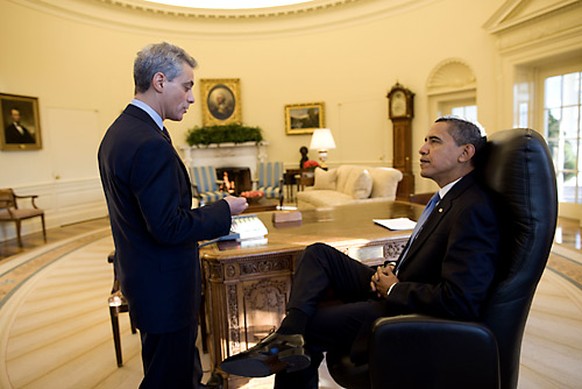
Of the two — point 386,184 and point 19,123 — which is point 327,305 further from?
point 19,123

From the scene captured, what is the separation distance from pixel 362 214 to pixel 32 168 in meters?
6.80

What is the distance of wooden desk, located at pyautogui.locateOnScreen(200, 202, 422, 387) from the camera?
84.5 inches

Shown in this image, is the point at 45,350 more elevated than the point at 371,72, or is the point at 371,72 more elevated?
the point at 371,72

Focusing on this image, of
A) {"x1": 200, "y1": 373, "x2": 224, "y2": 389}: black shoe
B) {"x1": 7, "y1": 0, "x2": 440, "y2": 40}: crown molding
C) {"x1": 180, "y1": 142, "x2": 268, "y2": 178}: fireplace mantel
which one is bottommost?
{"x1": 200, "y1": 373, "x2": 224, "y2": 389}: black shoe

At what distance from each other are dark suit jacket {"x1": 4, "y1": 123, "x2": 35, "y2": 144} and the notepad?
267 inches

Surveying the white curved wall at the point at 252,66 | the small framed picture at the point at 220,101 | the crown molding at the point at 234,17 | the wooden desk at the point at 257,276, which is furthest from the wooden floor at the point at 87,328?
the crown molding at the point at 234,17

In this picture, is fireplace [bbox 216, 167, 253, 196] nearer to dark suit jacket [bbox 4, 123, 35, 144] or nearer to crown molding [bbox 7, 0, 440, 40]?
crown molding [bbox 7, 0, 440, 40]

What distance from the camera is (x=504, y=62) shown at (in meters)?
6.90

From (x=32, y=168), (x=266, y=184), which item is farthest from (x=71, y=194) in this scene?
(x=266, y=184)

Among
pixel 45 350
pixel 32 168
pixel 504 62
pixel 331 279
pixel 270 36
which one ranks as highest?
pixel 270 36

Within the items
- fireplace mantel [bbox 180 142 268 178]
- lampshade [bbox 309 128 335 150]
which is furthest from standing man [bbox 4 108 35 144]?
lampshade [bbox 309 128 335 150]

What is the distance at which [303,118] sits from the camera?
1044cm

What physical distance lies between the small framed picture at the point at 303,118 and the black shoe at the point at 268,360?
9.05m

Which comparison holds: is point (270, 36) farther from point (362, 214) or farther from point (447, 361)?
point (447, 361)
